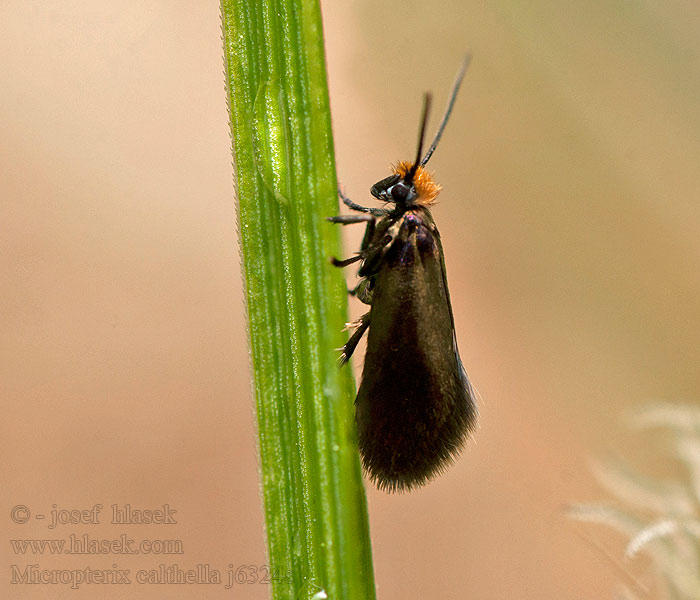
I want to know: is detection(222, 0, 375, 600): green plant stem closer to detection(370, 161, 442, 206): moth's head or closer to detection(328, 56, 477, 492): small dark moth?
detection(328, 56, 477, 492): small dark moth

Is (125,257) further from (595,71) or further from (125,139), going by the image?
(595,71)

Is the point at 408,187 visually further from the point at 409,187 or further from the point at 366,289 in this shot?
the point at 366,289

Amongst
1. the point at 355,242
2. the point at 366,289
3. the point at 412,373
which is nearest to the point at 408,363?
the point at 412,373

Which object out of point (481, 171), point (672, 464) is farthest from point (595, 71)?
point (672, 464)
